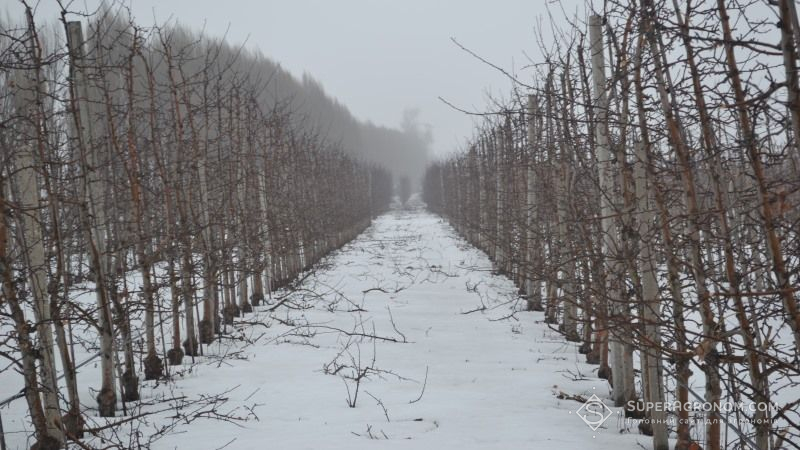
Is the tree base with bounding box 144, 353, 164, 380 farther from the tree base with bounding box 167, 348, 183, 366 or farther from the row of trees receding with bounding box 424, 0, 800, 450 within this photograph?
the row of trees receding with bounding box 424, 0, 800, 450

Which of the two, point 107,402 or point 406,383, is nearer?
point 107,402

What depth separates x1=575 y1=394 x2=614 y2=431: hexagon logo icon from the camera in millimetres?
5017

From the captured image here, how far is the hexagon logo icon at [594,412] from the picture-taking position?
5017 millimetres

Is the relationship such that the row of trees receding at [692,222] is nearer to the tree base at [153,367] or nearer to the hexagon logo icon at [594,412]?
the hexagon logo icon at [594,412]

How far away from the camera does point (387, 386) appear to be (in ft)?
21.2

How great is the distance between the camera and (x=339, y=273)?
17.6m

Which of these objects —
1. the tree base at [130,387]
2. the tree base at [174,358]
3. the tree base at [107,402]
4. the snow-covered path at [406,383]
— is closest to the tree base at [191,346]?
the tree base at [174,358]

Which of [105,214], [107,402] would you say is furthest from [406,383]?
[105,214]

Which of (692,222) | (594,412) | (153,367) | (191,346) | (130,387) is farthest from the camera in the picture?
(191,346)

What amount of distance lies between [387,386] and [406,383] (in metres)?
0.26

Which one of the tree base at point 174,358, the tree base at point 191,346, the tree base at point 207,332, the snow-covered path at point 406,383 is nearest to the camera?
Answer: the snow-covered path at point 406,383

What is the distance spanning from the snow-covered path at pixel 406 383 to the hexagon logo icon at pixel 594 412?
0.27 ft

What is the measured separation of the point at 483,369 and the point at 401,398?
1657mm

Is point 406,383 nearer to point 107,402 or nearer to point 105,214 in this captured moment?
point 107,402
